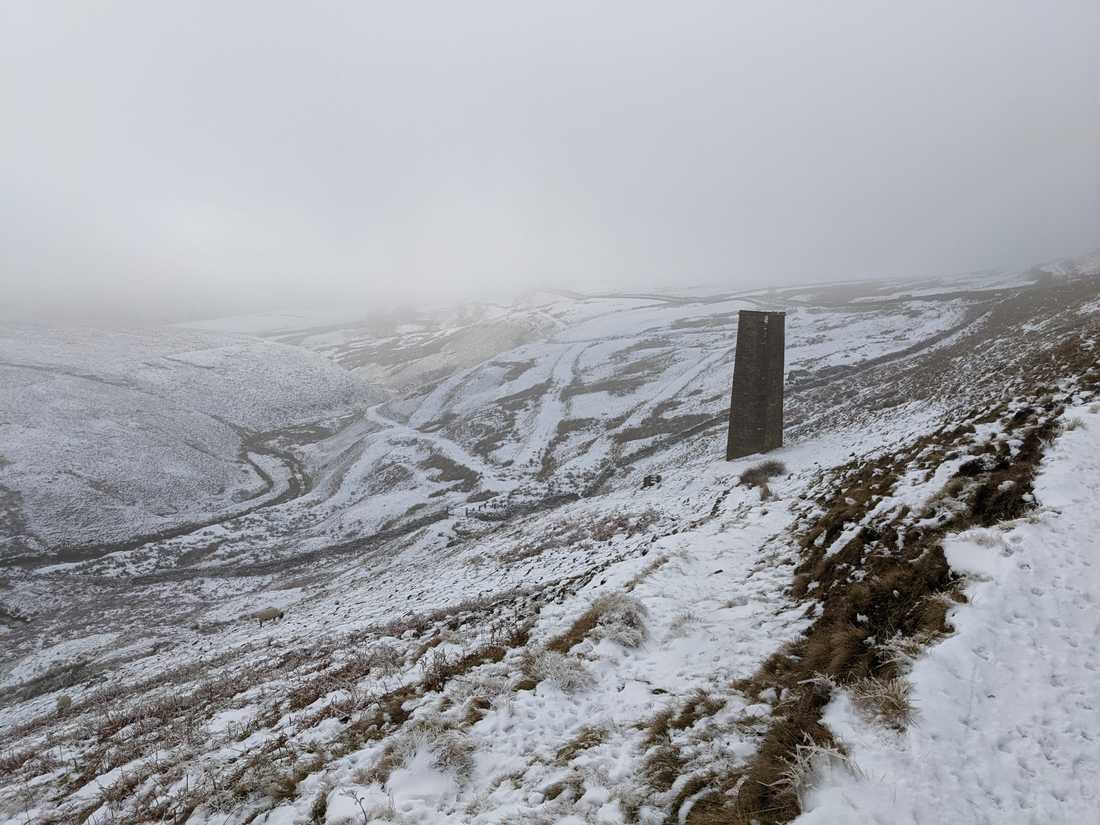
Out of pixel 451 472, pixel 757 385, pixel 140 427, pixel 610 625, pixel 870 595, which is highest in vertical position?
pixel 757 385

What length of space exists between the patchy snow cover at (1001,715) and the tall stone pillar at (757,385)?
61.6 feet

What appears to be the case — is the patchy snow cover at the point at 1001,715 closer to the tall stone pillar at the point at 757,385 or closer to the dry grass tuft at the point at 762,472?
the dry grass tuft at the point at 762,472

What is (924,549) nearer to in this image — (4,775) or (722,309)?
(4,775)

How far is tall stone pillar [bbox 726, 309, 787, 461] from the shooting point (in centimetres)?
2369

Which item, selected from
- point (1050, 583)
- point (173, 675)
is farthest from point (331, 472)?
point (1050, 583)

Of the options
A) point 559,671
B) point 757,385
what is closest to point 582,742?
point 559,671

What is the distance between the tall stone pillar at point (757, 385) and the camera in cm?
2369

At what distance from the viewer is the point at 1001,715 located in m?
4.03

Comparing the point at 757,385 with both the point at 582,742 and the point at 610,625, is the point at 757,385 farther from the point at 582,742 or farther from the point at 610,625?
the point at 582,742

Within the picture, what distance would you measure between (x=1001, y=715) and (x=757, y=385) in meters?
21.5

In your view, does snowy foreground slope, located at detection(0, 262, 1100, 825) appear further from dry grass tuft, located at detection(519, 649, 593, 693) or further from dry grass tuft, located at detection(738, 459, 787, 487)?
dry grass tuft, located at detection(738, 459, 787, 487)

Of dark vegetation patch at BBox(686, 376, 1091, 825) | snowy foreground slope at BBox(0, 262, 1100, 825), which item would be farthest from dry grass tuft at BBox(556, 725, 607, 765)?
dark vegetation patch at BBox(686, 376, 1091, 825)

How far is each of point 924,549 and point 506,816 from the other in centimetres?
601

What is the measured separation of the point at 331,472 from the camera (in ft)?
154
